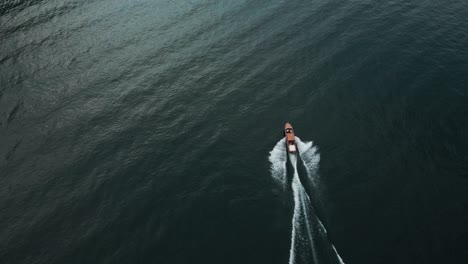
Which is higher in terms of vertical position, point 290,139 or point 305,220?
point 290,139

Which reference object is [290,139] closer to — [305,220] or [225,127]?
[225,127]

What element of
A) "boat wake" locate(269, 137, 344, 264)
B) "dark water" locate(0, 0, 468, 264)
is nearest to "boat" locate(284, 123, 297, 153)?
"boat wake" locate(269, 137, 344, 264)

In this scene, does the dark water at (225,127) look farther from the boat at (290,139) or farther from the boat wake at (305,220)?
the boat at (290,139)

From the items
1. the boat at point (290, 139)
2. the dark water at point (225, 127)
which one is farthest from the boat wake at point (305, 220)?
the dark water at point (225, 127)

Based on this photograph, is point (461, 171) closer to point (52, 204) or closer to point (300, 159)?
point (300, 159)

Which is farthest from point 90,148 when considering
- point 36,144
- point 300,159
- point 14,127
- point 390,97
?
point 390,97

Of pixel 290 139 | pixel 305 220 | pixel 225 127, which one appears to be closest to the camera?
pixel 305 220

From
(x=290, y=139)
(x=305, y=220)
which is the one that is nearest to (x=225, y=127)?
(x=290, y=139)
